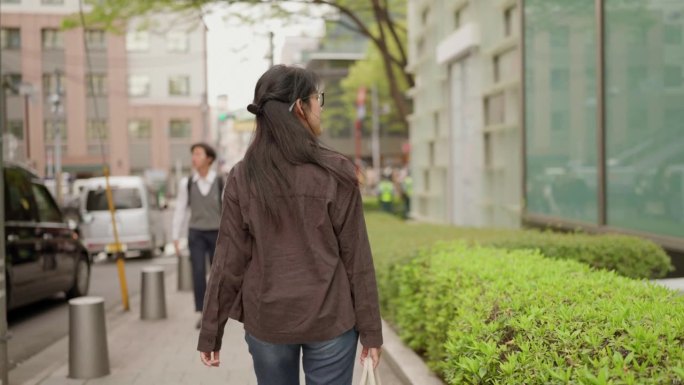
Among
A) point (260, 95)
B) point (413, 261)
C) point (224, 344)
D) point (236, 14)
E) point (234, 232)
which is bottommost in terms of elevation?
point (224, 344)

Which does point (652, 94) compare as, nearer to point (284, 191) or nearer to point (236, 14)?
point (284, 191)

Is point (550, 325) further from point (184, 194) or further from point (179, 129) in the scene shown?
point (179, 129)

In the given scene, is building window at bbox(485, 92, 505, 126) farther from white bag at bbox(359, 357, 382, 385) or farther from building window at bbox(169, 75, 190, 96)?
building window at bbox(169, 75, 190, 96)

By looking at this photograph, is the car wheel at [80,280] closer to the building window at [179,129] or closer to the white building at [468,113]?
the white building at [468,113]

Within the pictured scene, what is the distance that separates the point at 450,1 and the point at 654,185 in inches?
375

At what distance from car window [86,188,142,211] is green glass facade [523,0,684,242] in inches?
371

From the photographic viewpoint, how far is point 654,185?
7785 mm

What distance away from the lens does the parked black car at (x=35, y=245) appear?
887cm

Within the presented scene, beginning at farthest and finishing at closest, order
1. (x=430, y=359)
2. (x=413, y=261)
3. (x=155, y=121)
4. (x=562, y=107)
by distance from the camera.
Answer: (x=155, y=121) < (x=562, y=107) < (x=413, y=261) < (x=430, y=359)

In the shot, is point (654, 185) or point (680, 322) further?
point (654, 185)

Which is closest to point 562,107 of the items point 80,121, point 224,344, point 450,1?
point 224,344

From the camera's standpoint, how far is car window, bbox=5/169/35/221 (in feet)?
30.3

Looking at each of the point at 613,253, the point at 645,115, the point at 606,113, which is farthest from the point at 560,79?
the point at 613,253

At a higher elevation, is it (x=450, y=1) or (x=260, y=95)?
(x=450, y=1)
